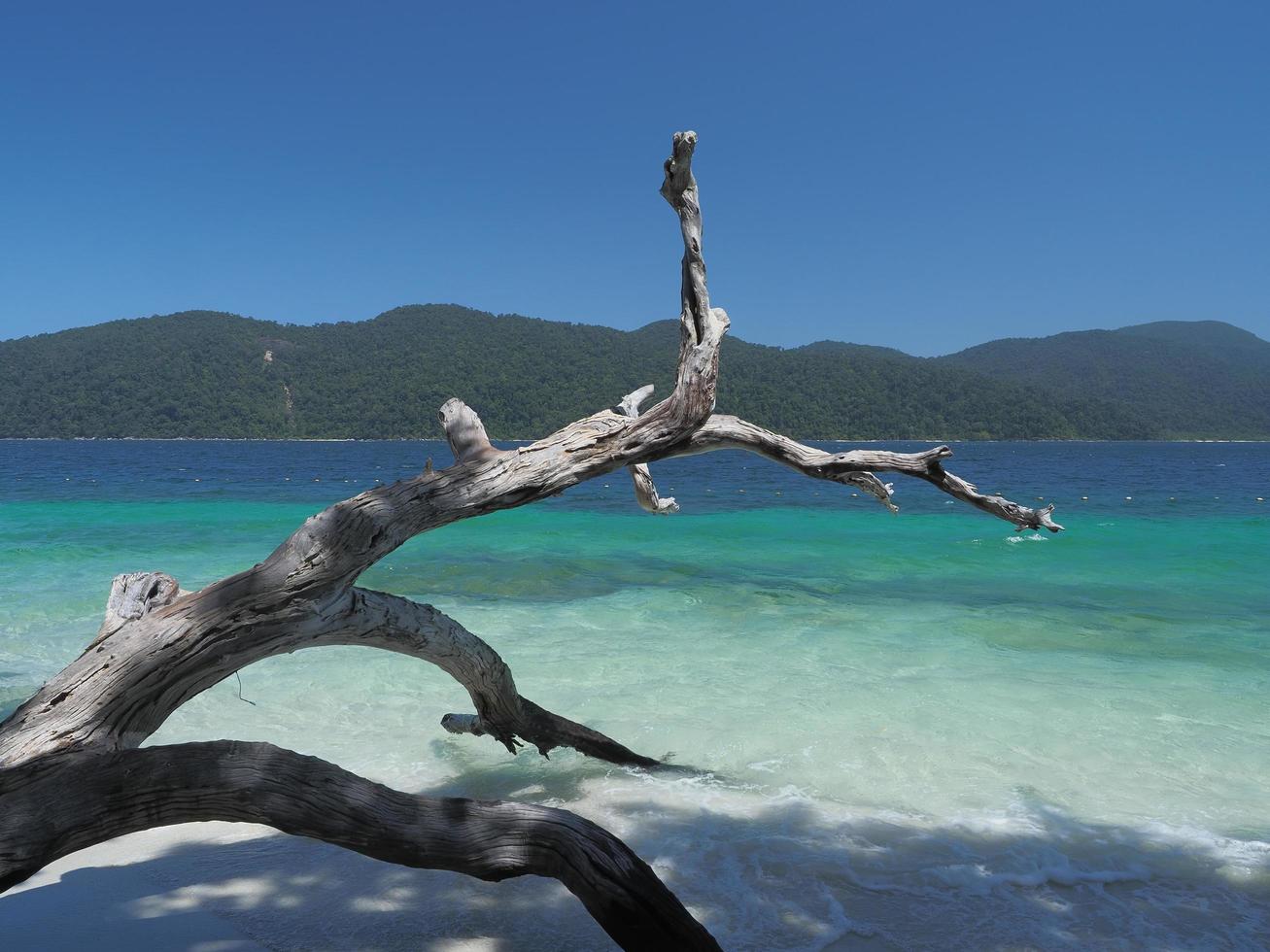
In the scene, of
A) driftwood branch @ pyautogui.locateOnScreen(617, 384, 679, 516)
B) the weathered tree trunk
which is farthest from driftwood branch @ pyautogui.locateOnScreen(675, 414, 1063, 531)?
Answer: driftwood branch @ pyautogui.locateOnScreen(617, 384, 679, 516)

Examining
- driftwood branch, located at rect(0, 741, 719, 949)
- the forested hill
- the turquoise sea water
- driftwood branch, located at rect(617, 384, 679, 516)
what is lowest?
the turquoise sea water

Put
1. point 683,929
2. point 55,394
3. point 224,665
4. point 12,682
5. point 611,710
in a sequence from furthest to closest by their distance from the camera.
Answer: point 55,394 → point 12,682 → point 611,710 → point 224,665 → point 683,929

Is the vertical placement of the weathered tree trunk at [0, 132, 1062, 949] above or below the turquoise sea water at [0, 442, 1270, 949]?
above

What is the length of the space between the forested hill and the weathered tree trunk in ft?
279

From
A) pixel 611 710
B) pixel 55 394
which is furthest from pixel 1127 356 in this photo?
pixel 611 710

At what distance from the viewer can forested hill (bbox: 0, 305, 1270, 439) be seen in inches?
4026

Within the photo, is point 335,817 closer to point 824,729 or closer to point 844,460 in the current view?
point 844,460

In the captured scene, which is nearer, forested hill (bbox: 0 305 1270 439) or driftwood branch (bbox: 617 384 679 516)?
driftwood branch (bbox: 617 384 679 516)

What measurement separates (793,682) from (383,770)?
3.84 metres

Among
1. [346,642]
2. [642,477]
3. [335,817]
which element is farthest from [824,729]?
[335,817]

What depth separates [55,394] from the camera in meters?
114

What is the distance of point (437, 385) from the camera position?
108 metres

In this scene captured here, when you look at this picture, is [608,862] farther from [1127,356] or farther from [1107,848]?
Answer: [1127,356]

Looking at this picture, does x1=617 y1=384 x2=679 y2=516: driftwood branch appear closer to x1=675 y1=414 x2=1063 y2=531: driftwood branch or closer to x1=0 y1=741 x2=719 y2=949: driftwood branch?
x1=675 y1=414 x2=1063 y2=531: driftwood branch
